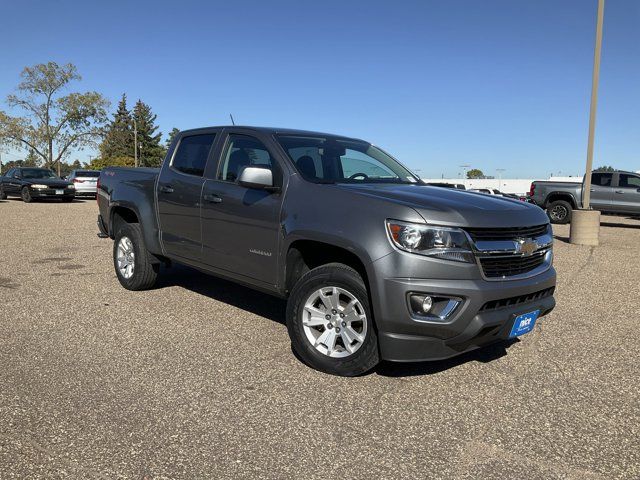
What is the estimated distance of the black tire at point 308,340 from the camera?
366 cm

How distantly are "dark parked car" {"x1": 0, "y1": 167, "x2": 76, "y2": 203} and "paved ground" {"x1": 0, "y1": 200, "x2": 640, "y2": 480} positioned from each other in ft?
63.0

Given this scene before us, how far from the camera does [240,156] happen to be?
195 inches

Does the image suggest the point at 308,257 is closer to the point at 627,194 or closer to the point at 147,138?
the point at 627,194

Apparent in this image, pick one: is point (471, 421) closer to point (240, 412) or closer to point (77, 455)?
point (240, 412)

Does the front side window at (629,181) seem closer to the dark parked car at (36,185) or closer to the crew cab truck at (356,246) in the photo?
the crew cab truck at (356,246)

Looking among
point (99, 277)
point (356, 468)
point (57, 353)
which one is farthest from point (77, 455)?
point (99, 277)

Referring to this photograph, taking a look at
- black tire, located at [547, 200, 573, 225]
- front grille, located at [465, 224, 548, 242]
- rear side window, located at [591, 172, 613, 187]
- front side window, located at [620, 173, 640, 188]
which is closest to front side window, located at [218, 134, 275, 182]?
front grille, located at [465, 224, 548, 242]

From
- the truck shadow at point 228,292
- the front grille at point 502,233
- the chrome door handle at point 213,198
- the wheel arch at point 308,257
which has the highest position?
the chrome door handle at point 213,198

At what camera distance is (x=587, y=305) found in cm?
641

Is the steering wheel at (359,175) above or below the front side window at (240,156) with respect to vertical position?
below

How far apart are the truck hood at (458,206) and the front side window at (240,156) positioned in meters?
0.97

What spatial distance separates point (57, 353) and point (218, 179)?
6.58 feet

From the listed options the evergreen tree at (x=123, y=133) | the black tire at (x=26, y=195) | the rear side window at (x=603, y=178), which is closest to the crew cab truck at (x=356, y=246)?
the rear side window at (x=603, y=178)

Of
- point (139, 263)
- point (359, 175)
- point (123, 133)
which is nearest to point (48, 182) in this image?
point (139, 263)
